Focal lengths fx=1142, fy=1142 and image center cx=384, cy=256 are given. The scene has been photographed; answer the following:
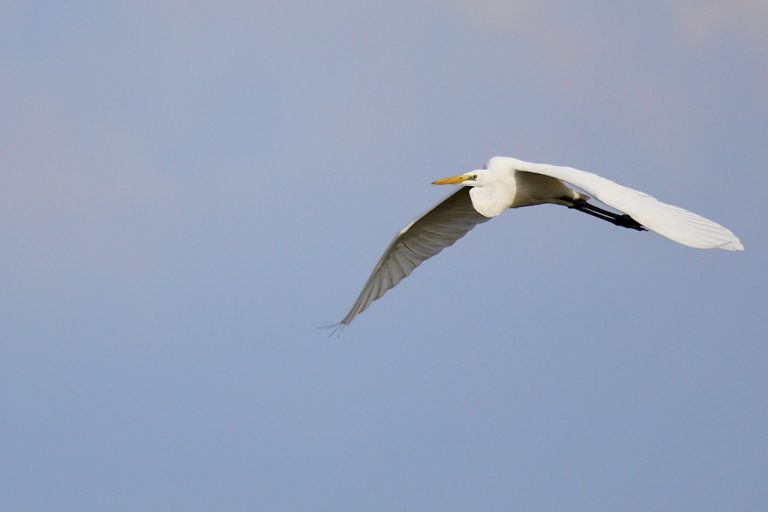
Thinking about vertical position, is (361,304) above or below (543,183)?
below

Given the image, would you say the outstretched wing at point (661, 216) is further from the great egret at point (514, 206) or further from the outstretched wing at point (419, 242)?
the outstretched wing at point (419, 242)

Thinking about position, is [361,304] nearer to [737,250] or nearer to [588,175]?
[588,175]

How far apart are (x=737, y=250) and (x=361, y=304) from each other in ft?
24.1

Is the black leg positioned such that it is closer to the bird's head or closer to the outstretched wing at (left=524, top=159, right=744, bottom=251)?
the bird's head

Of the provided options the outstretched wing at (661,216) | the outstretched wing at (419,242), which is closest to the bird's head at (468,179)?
the outstretched wing at (419,242)

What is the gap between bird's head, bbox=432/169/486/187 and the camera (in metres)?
14.6

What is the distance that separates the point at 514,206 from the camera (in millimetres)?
14789

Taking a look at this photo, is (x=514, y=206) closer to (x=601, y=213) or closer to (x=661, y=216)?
(x=601, y=213)

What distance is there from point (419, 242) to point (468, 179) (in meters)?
2.03

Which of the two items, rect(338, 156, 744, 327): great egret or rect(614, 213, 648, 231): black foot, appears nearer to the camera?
rect(338, 156, 744, 327): great egret

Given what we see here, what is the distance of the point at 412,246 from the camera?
16.5 metres

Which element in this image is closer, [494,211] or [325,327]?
[494,211]

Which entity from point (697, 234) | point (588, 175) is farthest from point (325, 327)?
point (697, 234)

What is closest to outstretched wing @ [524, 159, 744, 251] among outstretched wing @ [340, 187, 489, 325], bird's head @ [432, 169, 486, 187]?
bird's head @ [432, 169, 486, 187]
